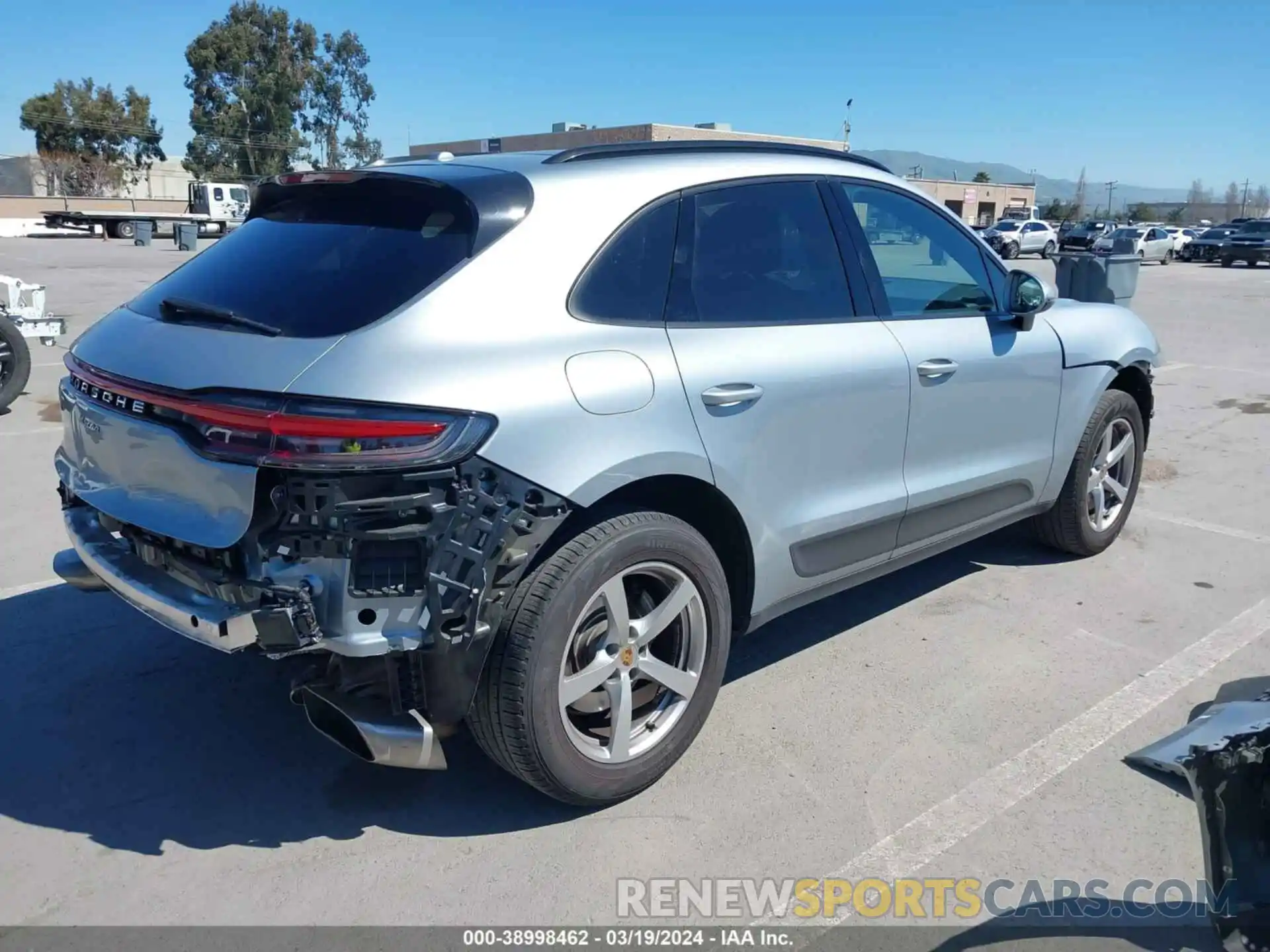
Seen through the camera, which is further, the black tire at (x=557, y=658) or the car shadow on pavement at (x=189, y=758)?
the car shadow on pavement at (x=189, y=758)

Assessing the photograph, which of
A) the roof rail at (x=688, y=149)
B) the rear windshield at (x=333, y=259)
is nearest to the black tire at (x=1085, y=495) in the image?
the roof rail at (x=688, y=149)

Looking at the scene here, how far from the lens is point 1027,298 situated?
4.33 metres

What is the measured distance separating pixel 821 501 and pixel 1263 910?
72.5 inches

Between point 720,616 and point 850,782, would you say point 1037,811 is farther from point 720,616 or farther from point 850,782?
point 720,616

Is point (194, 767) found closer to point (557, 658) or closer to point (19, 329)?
point (557, 658)

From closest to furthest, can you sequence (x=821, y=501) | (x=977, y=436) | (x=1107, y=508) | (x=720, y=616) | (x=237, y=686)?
(x=720, y=616) < (x=821, y=501) < (x=237, y=686) < (x=977, y=436) < (x=1107, y=508)

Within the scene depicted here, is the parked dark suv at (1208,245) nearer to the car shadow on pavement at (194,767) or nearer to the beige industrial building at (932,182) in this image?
the beige industrial building at (932,182)

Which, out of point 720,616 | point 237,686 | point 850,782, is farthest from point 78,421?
point 850,782

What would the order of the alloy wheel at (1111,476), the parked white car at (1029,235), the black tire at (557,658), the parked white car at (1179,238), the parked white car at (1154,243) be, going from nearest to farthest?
1. the black tire at (557,658)
2. the alloy wheel at (1111,476)
3. the parked white car at (1154,243)
4. the parked white car at (1179,238)
5. the parked white car at (1029,235)

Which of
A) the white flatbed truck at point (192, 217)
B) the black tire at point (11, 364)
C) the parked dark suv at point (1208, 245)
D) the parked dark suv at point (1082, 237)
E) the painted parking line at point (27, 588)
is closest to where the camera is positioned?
the painted parking line at point (27, 588)

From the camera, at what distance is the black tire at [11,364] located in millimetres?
8070

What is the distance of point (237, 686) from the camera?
12.5 ft

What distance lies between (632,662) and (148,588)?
1403mm

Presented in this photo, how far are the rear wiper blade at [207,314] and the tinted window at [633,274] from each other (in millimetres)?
842
